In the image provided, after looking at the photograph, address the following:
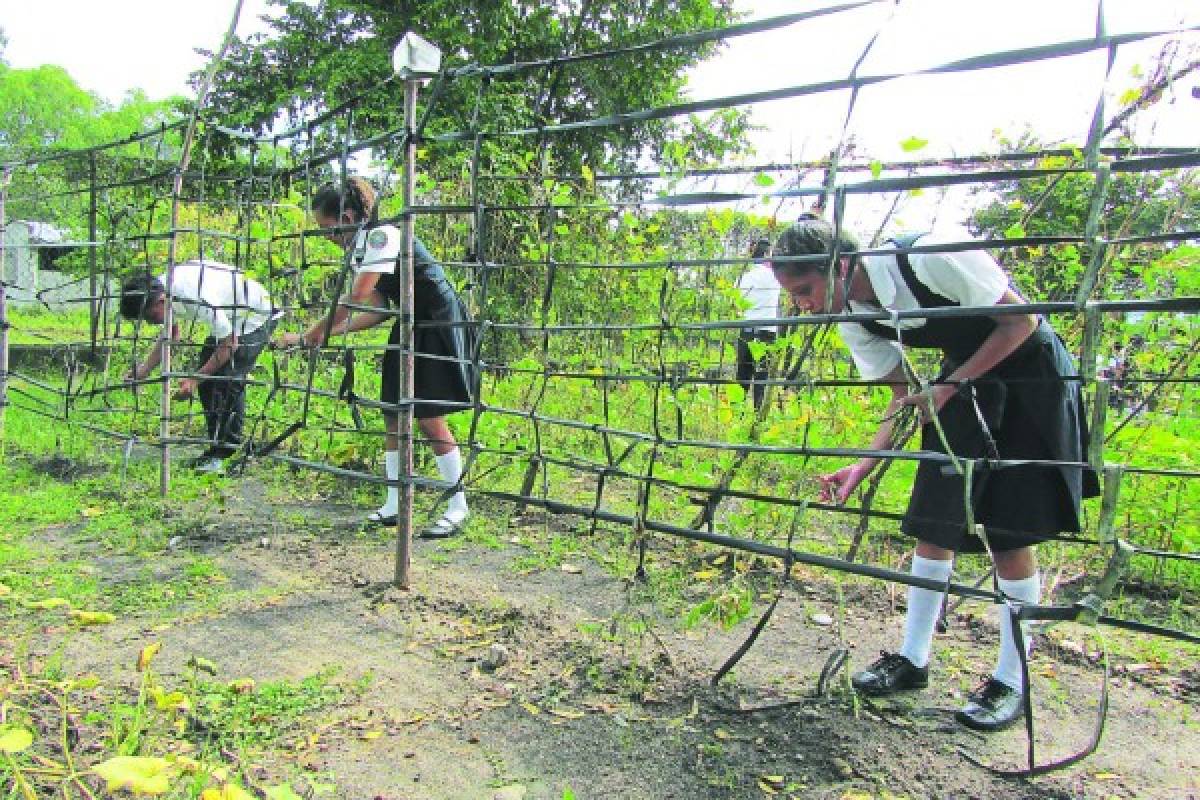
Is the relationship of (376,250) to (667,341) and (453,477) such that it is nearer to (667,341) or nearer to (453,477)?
(453,477)

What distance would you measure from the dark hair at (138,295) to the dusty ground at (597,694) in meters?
1.89

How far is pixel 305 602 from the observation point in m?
2.76

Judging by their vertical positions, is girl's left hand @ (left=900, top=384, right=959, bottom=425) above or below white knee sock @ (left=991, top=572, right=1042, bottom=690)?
above

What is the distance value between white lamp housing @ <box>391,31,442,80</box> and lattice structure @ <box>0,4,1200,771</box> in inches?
2.9

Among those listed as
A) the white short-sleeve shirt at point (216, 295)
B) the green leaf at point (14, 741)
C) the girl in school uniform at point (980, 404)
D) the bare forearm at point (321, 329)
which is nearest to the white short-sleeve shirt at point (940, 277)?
the girl in school uniform at point (980, 404)

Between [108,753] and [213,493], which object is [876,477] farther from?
[213,493]

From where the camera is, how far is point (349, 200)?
326 cm

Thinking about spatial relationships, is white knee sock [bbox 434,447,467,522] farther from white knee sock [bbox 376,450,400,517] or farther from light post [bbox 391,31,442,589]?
light post [bbox 391,31,442,589]

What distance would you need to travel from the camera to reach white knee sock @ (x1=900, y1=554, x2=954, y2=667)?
223 centimetres

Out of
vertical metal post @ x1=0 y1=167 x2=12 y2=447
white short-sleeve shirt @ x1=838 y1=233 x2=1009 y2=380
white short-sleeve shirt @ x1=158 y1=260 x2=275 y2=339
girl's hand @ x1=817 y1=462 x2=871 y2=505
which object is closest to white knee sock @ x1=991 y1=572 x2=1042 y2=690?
girl's hand @ x1=817 y1=462 x2=871 y2=505

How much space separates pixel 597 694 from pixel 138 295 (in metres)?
3.90

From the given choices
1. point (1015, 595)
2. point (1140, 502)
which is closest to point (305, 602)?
point (1015, 595)

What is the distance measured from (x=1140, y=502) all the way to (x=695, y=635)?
2.03 metres

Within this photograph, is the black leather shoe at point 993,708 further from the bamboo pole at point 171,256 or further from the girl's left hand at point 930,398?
the bamboo pole at point 171,256
